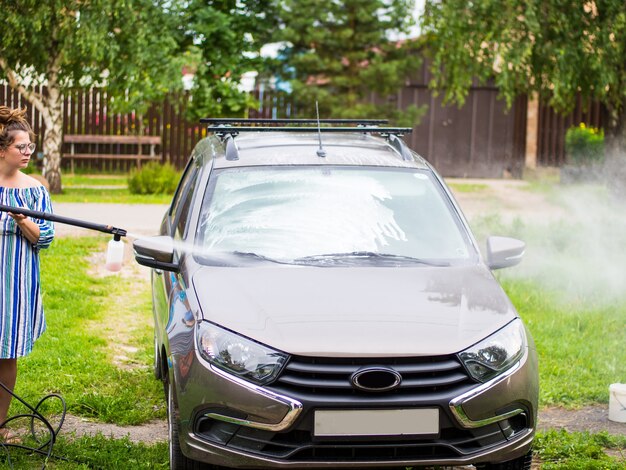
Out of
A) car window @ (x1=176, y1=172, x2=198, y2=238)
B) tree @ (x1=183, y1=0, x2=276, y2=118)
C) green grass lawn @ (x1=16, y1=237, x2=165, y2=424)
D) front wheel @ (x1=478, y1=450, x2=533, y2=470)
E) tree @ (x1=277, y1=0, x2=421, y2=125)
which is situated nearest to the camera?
front wheel @ (x1=478, y1=450, x2=533, y2=470)

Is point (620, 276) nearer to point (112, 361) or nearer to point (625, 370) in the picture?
point (625, 370)

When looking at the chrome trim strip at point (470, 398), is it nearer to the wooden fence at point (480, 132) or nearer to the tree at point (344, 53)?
the tree at point (344, 53)

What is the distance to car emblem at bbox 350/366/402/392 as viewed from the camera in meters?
4.11

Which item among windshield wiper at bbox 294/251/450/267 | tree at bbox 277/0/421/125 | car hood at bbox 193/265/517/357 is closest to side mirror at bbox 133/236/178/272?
car hood at bbox 193/265/517/357

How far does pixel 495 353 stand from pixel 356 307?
2.05 ft

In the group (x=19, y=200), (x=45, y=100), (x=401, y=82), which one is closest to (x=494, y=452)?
(x=19, y=200)

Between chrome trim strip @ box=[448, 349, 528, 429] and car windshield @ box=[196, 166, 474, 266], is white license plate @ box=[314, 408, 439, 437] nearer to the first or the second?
chrome trim strip @ box=[448, 349, 528, 429]

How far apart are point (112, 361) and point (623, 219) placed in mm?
7444

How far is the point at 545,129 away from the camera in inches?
1092

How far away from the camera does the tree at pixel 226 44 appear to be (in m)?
23.0

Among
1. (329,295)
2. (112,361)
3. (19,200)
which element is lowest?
(112,361)

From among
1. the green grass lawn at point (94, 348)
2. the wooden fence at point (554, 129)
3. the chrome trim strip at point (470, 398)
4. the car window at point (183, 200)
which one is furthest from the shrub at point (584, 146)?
the chrome trim strip at point (470, 398)

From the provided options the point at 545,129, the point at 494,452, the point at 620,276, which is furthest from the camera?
the point at 545,129

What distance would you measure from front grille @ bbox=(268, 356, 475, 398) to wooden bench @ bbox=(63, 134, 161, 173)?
69.6 ft
